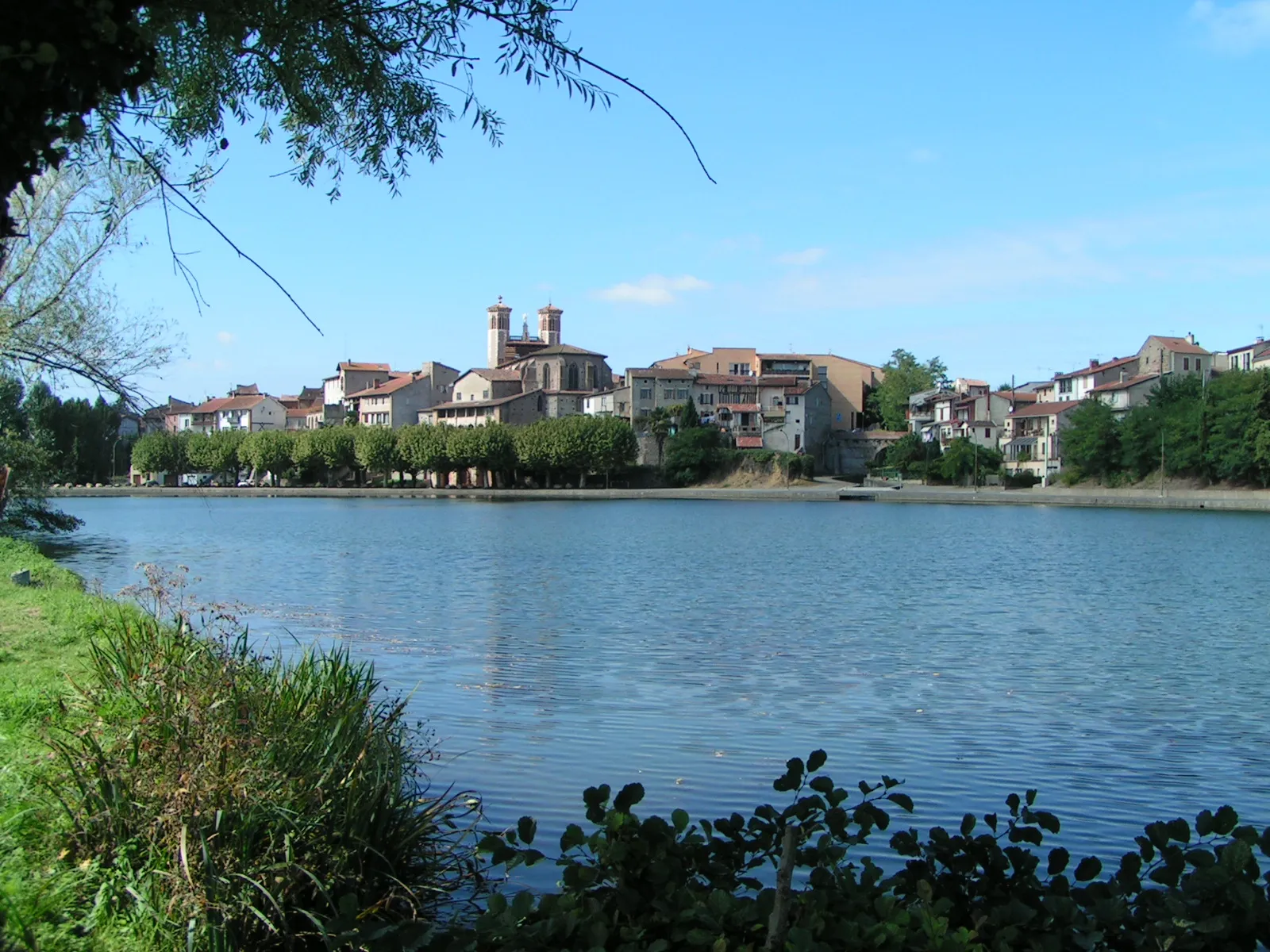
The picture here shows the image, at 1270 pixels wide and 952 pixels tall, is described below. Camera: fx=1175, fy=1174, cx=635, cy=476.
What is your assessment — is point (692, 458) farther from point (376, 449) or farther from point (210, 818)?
point (210, 818)

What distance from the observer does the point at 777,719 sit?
13.4m

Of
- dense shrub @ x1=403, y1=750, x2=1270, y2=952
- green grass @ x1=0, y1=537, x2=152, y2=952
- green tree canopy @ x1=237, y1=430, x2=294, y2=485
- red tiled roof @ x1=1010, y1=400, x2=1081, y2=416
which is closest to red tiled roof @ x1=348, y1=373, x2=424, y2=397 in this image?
green tree canopy @ x1=237, y1=430, x2=294, y2=485

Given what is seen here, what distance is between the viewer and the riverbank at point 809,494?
80.7m

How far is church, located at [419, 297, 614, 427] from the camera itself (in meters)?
126

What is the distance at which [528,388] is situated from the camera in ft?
427

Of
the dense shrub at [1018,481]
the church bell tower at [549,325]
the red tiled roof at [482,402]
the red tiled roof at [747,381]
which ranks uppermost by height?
the church bell tower at [549,325]

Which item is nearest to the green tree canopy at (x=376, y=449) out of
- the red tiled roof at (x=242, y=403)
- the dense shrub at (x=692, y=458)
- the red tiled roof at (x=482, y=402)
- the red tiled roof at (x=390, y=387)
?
the red tiled roof at (x=482, y=402)

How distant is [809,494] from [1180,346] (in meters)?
→ 39.7

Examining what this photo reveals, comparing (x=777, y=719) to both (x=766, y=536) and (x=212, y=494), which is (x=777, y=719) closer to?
(x=766, y=536)

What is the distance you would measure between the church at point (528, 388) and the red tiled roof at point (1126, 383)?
49.9m

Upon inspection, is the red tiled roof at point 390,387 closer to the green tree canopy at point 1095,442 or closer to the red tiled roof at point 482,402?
the red tiled roof at point 482,402

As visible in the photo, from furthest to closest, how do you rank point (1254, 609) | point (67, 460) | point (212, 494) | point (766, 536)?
1. point (212, 494)
2. point (766, 536)
3. point (67, 460)
4. point (1254, 609)

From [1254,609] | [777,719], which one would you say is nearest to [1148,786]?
[777,719]

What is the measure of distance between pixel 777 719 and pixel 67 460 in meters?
31.4
